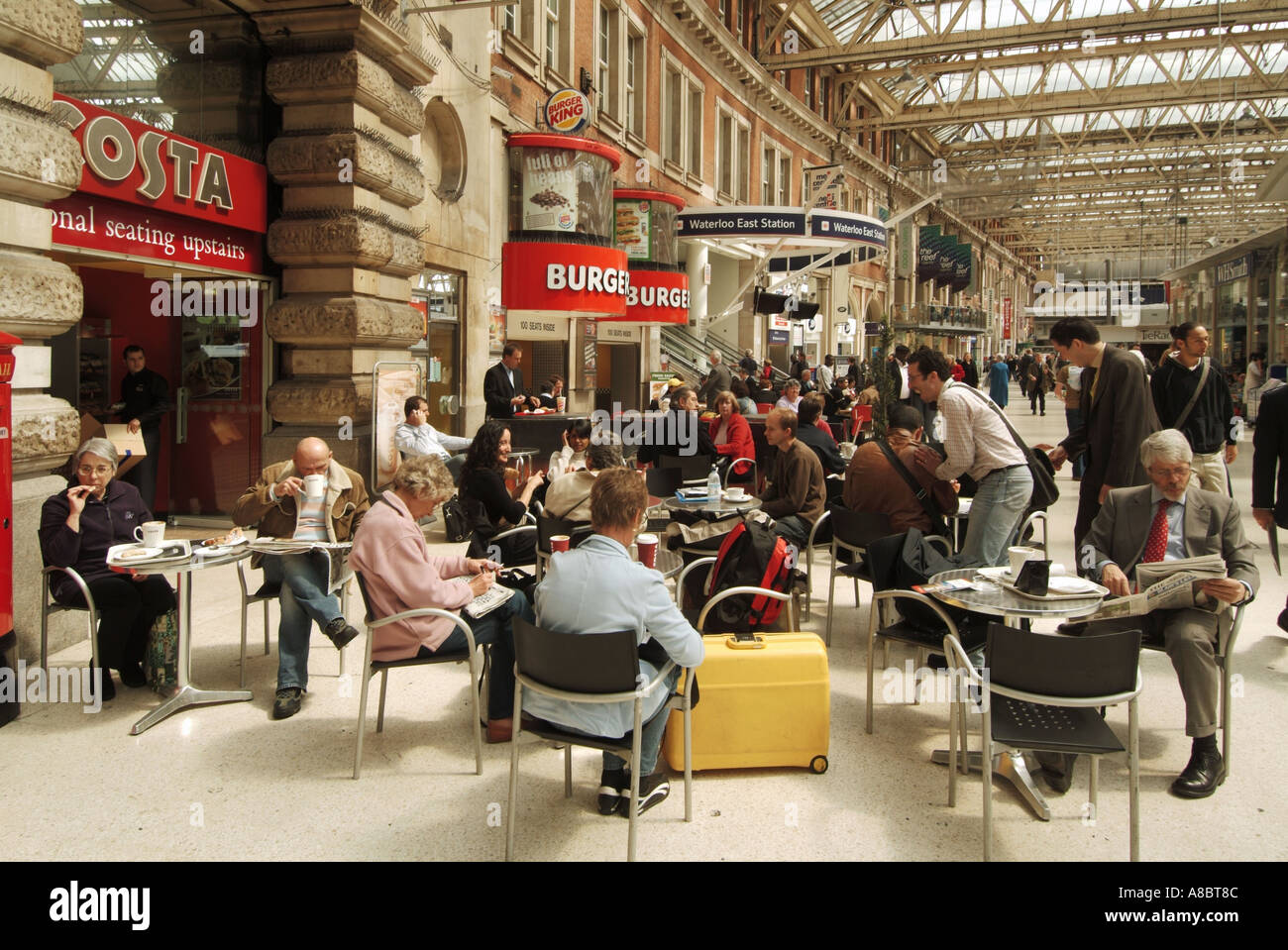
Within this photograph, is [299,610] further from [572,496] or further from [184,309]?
[184,309]

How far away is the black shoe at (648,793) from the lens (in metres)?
3.93

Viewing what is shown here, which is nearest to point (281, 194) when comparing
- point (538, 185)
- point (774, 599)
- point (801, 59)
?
point (538, 185)

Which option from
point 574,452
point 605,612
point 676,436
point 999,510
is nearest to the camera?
point 605,612

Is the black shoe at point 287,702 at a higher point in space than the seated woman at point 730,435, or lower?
lower

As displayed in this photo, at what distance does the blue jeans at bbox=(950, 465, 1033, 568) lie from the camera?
5.51 meters

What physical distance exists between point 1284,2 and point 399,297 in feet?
71.1

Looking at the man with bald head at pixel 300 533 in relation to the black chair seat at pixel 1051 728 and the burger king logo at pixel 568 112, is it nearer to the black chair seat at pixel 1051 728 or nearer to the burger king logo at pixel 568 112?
the black chair seat at pixel 1051 728

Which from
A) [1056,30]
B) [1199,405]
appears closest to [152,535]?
[1199,405]

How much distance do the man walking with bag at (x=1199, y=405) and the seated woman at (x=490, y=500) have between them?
16.5 ft

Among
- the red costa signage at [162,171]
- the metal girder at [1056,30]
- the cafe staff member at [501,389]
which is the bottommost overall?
the cafe staff member at [501,389]

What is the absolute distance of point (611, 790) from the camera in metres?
4.00

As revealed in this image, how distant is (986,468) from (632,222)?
13.6 m

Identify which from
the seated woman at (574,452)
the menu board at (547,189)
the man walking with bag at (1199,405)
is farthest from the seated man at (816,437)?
the menu board at (547,189)

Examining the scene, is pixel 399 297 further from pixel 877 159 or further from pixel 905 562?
pixel 877 159
